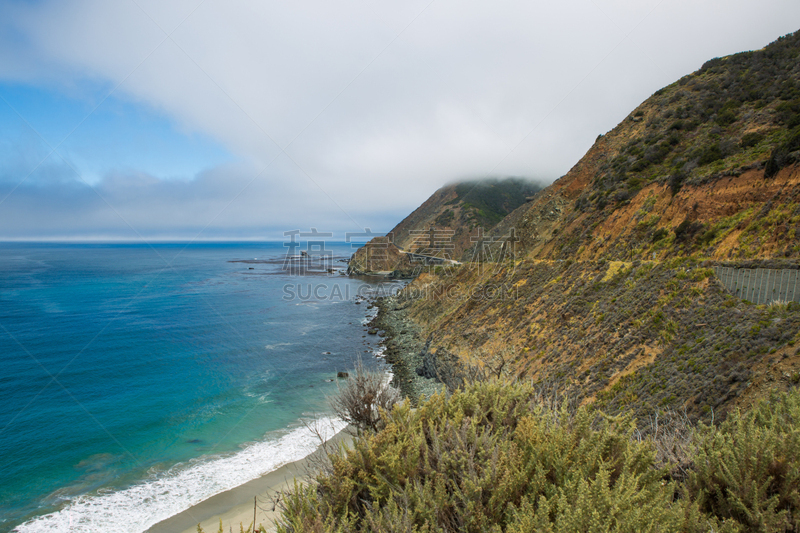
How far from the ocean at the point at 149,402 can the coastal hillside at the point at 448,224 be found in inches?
1831

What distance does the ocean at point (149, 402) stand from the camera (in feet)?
49.5

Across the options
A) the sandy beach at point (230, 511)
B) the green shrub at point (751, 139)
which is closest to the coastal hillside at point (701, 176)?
the green shrub at point (751, 139)

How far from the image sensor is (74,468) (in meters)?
16.7

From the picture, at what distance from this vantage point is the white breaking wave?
1341cm

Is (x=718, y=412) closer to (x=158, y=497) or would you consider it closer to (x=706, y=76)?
(x=158, y=497)

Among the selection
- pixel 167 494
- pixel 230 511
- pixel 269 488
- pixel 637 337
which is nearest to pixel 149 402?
pixel 167 494

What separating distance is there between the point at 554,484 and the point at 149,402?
27391mm

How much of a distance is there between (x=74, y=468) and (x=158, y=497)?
551 cm

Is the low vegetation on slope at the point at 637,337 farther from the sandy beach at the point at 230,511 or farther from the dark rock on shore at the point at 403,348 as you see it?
the sandy beach at the point at 230,511

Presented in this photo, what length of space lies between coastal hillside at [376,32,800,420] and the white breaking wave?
9.61 metres

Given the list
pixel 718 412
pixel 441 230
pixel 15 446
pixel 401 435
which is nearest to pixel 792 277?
pixel 718 412

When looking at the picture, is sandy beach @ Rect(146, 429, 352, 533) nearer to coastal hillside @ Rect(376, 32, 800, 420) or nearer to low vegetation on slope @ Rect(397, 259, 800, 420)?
low vegetation on slope @ Rect(397, 259, 800, 420)

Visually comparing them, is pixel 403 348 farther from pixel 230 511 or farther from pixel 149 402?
pixel 230 511

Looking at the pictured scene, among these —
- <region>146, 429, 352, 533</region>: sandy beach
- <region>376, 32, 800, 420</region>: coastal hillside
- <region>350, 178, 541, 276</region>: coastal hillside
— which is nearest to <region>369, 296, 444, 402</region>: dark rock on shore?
<region>376, 32, 800, 420</region>: coastal hillside
